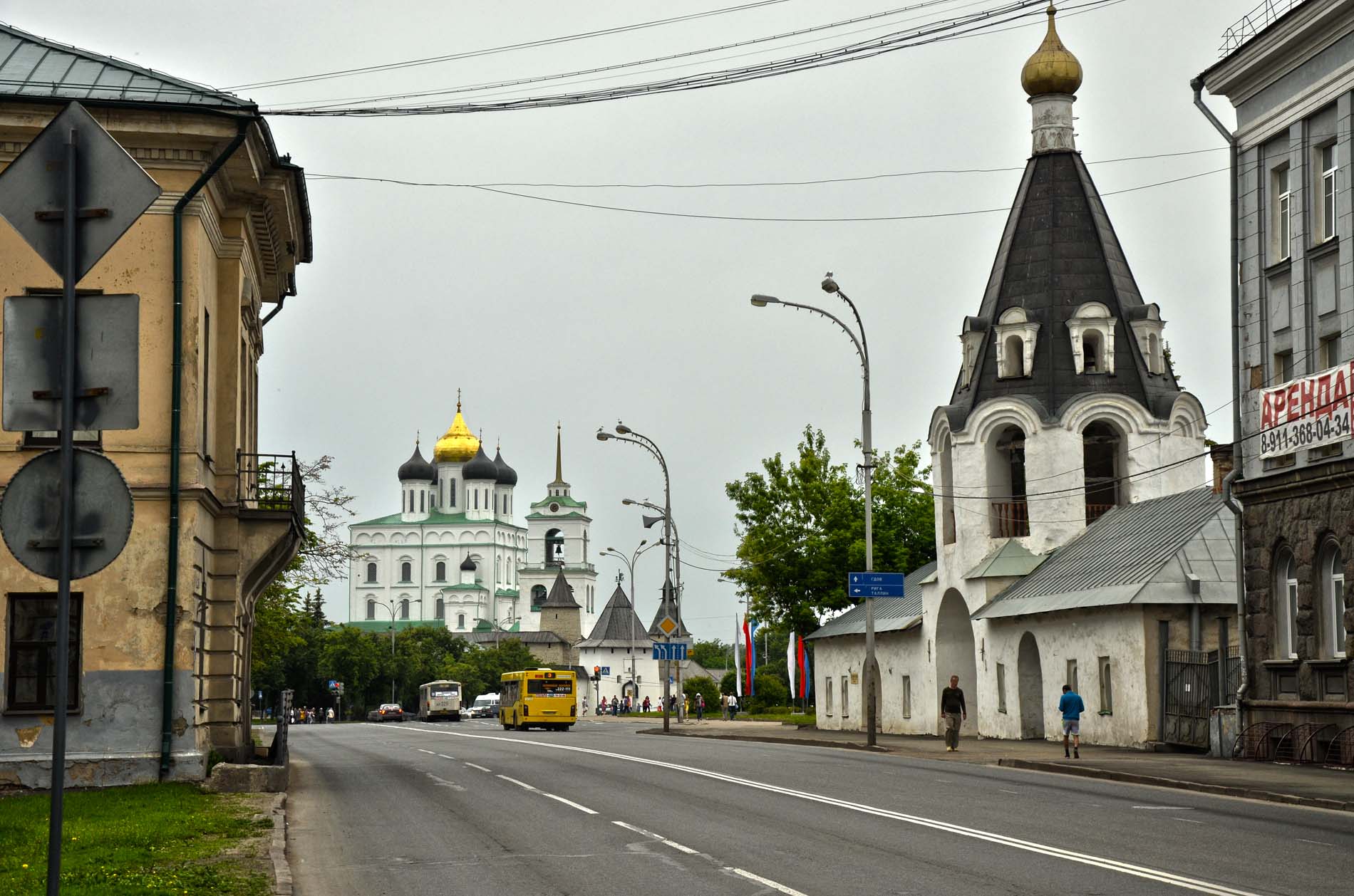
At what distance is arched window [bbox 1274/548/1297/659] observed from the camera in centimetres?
2698

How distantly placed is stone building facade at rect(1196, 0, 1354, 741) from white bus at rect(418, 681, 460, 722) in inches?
2844

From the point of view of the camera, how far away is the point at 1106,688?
3403 cm

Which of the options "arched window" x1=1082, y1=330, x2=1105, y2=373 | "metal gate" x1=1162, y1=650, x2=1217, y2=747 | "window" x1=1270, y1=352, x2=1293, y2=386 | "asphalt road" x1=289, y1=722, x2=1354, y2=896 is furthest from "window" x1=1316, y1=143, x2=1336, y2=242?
"arched window" x1=1082, y1=330, x2=1105, y2=373

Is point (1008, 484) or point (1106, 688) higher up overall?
point (1008, 484)

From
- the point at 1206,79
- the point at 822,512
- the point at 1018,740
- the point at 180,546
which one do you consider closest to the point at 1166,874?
the point at 180,546

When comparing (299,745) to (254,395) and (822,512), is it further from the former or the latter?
(822,512)

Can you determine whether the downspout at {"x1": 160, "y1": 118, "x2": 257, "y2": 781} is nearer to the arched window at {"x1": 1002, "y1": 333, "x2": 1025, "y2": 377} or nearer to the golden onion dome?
the arched window at {"x1": 1002, "y1": 333, "x2": 1025, "y2": 377}

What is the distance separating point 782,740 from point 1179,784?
707 inches

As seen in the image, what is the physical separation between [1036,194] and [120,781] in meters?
30.5

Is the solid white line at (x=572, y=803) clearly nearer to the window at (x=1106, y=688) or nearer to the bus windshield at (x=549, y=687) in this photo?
the window at (x=1106, y=688)

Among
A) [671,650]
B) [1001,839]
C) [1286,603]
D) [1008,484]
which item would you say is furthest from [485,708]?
[1001,839]

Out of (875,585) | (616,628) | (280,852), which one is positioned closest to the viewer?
(280,852)

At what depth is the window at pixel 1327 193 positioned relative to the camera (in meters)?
25.9

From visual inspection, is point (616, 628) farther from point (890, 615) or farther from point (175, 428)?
point (175, 428)
